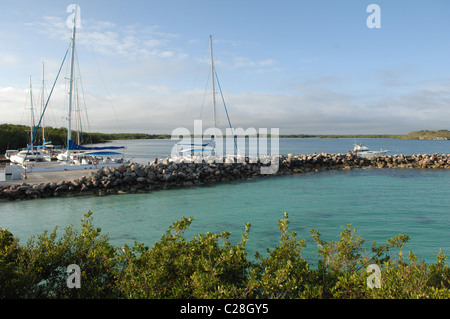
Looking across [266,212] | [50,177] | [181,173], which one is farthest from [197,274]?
[50,177]

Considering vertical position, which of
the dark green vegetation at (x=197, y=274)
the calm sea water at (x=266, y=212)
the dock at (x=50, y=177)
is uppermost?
the dark green vegetation at (x=197, y=274)

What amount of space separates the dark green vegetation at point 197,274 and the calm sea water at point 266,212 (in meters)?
4.28

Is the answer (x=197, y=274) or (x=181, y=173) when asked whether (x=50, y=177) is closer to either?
(x=181, y=173)

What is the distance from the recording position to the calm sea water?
1077 cm

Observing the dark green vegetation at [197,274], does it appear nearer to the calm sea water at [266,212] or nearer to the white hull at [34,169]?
the calm sea water at [266,212]

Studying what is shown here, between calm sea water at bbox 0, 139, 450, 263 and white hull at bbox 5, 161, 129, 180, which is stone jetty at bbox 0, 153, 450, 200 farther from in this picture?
white hull at bbox 5, 161, 129, 180

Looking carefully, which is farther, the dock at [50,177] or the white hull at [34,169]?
the white hull at [34,169]

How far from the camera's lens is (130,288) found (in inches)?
156

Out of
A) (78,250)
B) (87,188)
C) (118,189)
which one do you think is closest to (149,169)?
(118,189)

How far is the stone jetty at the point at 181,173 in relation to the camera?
18625 mm

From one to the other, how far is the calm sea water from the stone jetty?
1401 millimetres

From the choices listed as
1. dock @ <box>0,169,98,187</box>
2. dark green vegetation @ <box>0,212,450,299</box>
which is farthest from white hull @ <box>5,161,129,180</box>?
dark green vegetation @ <box>0,212,450,299</box>

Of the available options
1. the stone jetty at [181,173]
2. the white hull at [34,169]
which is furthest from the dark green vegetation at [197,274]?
the white hull at [34,169]
